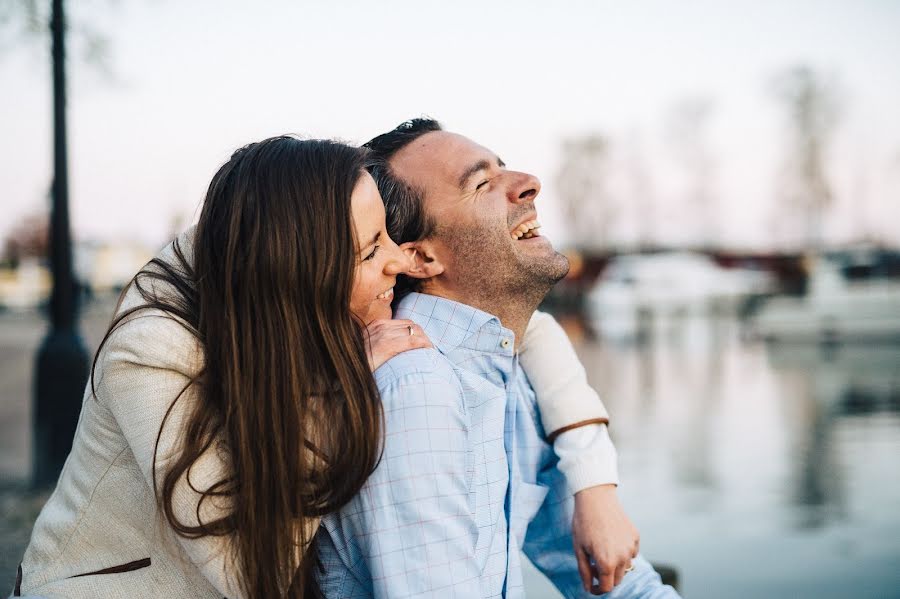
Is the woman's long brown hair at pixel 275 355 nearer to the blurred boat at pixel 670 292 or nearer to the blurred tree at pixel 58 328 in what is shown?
the blurred tree at pixel 58 328

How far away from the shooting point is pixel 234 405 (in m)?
1.74

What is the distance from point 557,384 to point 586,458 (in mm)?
255

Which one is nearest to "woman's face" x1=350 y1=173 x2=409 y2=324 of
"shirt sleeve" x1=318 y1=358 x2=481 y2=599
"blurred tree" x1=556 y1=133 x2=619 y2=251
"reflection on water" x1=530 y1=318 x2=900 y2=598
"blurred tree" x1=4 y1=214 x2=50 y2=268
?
"shirt sleeve" x1=318 y1=358 x2=481 y2=599

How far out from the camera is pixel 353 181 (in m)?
1.95

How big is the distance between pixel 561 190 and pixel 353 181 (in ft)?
167

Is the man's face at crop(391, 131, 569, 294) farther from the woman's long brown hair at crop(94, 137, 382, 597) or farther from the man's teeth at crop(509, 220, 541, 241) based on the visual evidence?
the woman's long brown hair at crop(94, 137, 382, 597)

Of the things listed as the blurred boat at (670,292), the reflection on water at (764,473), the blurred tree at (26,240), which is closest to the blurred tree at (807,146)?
the blurred boat at (670,292)

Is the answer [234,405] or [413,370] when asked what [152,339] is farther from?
[413,370]

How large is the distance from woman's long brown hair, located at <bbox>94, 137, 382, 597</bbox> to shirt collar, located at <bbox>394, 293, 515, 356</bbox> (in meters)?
0.43

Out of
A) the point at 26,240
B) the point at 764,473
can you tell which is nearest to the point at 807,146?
the point at 764,473

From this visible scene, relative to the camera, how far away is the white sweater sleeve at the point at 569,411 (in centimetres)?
235

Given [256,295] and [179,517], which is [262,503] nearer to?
[179,517]

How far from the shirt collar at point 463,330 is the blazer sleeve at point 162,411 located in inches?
29.4

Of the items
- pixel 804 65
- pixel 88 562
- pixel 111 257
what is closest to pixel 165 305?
pixel 88 562
